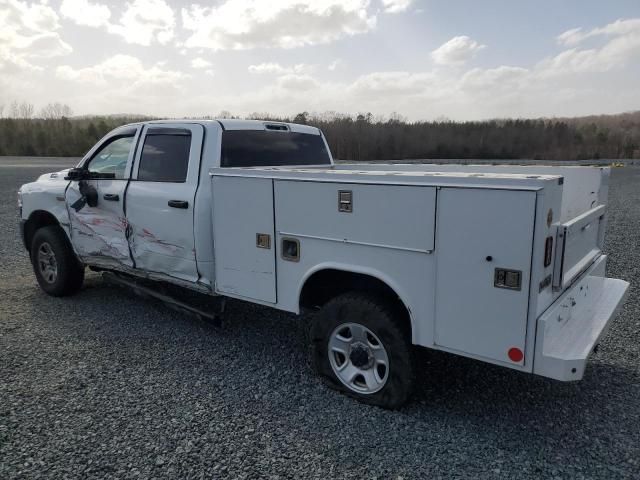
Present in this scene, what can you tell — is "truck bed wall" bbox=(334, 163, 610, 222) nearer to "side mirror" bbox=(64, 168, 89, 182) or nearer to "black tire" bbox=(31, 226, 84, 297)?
"side mirror" bbox=(64, 168, 89, 182)

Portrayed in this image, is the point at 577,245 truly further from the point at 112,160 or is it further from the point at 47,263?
the point at 47,263

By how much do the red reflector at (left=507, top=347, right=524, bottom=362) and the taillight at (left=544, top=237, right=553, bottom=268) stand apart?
20.0 inches

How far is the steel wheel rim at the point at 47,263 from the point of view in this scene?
6172mm

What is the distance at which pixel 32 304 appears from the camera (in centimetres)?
603

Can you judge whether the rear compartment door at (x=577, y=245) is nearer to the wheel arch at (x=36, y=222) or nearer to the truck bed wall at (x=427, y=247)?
the truck bed wall at (x=427, y=247)

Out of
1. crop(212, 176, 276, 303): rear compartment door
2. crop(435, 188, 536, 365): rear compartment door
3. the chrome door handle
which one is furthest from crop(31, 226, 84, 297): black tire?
crop(435, 188, 536, 365): rear compartment door

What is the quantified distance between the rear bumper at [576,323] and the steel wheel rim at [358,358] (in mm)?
1029

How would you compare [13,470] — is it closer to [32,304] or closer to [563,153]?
[32,304]

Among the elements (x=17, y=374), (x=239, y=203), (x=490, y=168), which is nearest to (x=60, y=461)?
(x=17, y=374)

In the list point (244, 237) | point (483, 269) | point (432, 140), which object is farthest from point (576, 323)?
point (432, 140)

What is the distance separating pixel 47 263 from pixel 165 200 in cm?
260

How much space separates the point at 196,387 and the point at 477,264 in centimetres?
235

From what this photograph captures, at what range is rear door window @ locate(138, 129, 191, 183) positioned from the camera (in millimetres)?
4707

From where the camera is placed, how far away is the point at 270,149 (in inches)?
204
